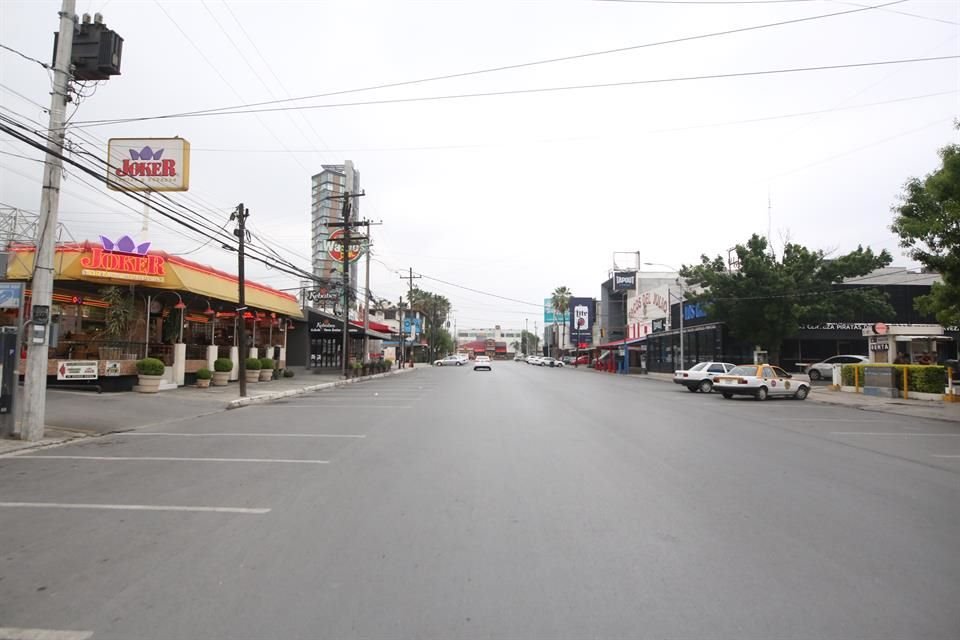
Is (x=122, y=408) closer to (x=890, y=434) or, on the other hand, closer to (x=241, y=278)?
(x=241, y=278)

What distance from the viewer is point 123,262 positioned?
21750 mm

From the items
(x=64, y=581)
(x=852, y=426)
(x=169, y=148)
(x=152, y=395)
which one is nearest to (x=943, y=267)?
(x=852, y=426)

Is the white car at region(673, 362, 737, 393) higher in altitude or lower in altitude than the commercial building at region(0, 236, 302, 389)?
lower

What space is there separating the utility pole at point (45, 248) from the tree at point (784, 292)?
107 feet

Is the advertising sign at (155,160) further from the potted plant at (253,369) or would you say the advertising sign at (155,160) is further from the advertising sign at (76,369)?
the potted plant at (253,369)

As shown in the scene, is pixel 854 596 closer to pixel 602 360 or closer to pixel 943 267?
pixel 943 267

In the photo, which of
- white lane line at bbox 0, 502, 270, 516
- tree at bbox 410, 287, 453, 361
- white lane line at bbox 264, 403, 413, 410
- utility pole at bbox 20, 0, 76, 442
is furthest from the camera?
tree at bbox 410, 287, 453, 361

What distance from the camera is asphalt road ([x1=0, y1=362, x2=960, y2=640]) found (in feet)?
13.6

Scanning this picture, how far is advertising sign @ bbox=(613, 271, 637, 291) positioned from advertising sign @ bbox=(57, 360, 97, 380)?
61754 millimetres

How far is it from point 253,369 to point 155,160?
44.5ft

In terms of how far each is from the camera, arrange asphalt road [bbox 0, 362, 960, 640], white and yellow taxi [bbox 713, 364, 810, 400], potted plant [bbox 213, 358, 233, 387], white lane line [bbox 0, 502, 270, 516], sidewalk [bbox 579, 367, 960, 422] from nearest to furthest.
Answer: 1. asphalt road [bbox 0, 362, 960, 640]
2. white lane line [bbox 0, 502, 270, 516]
3. sidewalk [bbox 579, 367, 960, 422]
4. white and yellow taxi [bbox 713, 364, 810, 400]
5. potted plant [bbox 213, 358, 233, 387]

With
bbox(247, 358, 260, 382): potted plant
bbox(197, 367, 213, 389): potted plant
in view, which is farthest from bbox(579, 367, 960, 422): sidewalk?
bbox(247, 358, 260, 382): potted plant

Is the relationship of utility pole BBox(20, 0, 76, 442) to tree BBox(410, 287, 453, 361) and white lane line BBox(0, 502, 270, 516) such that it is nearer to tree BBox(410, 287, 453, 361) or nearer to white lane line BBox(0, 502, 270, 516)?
white lane line BBox(0, 502, 270, 516)

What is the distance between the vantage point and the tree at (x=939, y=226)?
54.5 ft
